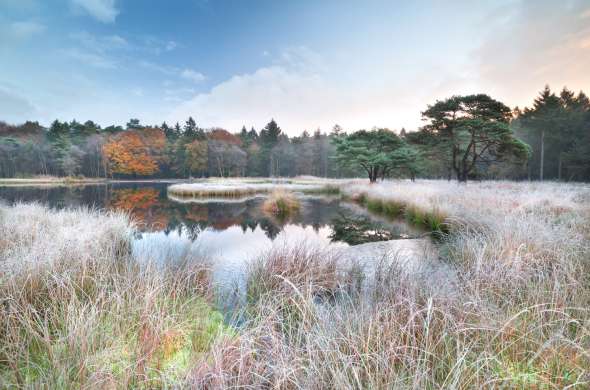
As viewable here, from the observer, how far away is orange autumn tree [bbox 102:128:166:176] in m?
46.9

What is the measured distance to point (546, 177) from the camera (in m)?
32.1

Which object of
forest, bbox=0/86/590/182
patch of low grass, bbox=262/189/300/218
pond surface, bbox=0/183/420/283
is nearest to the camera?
pond surface, bbox=0/183/420/283

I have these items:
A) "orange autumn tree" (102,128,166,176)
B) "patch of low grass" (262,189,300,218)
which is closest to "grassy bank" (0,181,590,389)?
"patch of low grass" (262,189,300,218)

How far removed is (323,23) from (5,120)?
77.7 metres

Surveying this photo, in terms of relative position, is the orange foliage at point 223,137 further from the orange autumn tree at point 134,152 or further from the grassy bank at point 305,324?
the grassy bank at point 305,324

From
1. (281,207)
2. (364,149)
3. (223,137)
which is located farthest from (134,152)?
(281,207)

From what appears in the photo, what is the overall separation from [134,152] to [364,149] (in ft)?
159

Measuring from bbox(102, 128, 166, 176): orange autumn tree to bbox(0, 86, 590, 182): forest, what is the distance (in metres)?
0.18

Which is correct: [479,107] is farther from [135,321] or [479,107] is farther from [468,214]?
[135,321]

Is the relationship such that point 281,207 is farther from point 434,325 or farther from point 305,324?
point 434,325

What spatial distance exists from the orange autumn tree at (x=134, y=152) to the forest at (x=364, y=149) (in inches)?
7.2

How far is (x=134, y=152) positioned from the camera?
49969 mm

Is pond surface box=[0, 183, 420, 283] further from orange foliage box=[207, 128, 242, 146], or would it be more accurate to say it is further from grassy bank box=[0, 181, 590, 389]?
orange foliage box=[207, 128, 242, 146]

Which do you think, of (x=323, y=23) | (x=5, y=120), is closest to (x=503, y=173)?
(x=323, y=23)
